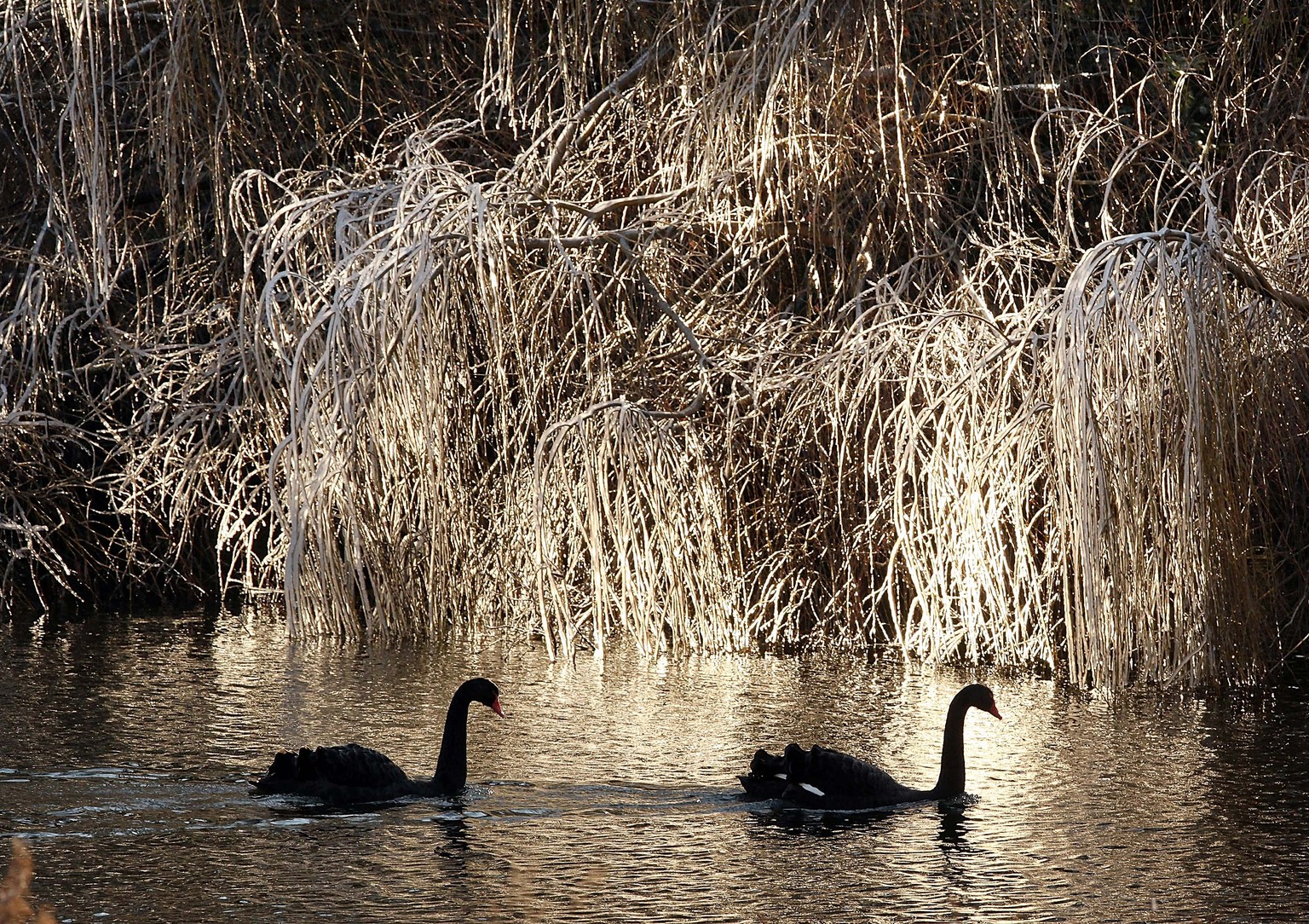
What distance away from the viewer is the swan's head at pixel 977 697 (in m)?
9.99

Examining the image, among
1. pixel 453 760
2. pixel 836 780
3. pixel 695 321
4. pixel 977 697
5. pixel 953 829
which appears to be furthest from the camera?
pixel 695 321

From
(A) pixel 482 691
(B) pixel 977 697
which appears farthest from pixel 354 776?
(B) pixel 977 697

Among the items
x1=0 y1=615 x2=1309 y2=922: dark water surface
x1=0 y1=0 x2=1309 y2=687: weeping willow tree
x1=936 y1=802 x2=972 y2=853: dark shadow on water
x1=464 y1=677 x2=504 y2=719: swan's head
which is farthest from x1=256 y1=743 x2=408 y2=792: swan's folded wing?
x1=0 y1=0 x2=1309 y2=687: weeping willow tree

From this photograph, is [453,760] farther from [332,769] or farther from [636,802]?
[636,802]

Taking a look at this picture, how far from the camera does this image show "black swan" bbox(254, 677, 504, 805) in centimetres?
928

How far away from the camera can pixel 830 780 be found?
30.3 ft

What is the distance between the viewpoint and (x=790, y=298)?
15.3m

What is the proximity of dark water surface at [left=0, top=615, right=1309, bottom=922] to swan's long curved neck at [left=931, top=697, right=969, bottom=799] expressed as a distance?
0.32ft

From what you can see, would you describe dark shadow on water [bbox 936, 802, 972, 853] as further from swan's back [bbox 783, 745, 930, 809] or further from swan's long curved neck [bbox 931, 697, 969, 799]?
swan's back [bbox 783, 745, 930, 809]

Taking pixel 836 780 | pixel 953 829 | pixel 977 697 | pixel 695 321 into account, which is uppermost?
pixel 695 321

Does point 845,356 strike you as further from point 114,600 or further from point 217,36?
point 114,600

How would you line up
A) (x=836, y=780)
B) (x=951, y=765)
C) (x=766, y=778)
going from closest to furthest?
(x=836, y=780) → (x=766, y=778) → (x=951, y=765)

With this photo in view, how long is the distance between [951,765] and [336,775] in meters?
2.75

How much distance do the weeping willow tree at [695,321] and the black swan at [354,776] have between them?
3.26 metres
